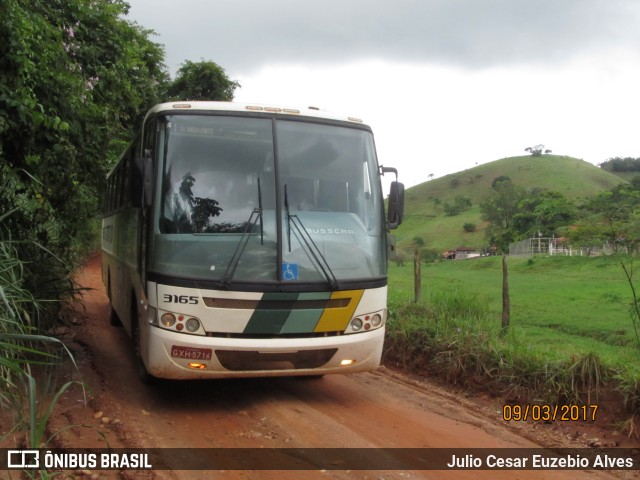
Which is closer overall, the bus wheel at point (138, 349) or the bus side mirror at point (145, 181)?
the bus side mirror at point (145, 181)

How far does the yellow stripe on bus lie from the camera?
18.8 ft

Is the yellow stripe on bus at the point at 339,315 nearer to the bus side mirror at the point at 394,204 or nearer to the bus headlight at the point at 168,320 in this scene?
the bus side mirror at the point at 394,204

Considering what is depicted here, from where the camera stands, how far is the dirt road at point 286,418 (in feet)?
16.2

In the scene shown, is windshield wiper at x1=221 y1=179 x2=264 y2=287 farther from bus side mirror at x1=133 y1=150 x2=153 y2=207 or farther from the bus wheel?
the bus wheel

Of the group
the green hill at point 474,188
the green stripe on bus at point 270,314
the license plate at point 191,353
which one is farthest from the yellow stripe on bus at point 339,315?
the green hill at point 474,188

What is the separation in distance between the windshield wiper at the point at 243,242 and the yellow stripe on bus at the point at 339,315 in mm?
913

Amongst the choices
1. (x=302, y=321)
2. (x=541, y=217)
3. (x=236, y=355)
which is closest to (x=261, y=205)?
(x=302, y=321)

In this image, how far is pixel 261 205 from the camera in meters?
5.81

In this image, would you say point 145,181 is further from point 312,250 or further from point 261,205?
point 312,250

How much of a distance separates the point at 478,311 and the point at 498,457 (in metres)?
4.28

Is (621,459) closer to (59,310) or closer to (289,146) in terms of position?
(289,146)

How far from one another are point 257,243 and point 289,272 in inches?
15.9

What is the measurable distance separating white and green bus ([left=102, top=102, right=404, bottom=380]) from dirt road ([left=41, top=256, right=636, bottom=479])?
44 cm
